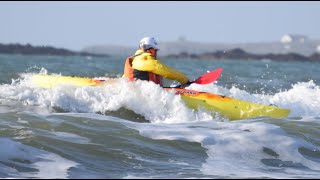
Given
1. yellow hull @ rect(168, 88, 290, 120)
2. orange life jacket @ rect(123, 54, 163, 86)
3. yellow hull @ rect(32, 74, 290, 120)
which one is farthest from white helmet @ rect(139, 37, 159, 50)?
yellow hull @ rect(168, 88, 290, 120)

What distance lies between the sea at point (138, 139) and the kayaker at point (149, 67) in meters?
0.17

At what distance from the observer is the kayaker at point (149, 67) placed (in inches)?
439

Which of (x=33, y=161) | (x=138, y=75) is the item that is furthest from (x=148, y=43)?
(x=33, y=161)

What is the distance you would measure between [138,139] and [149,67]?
10.2 ft

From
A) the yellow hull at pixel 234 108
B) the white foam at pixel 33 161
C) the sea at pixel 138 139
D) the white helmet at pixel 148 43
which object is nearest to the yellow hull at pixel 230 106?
the yellow hull at pixel 234 108

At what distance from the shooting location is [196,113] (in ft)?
35.4

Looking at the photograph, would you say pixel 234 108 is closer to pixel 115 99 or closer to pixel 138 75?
pixel 138 75

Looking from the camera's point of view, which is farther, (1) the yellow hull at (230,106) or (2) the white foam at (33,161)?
(1) the yellow hull at (230,106)

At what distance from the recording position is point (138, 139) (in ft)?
27.1

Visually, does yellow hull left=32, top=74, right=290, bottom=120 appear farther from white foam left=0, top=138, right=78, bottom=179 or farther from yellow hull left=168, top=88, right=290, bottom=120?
white foam left=0, top=138, right=78, bottom=179

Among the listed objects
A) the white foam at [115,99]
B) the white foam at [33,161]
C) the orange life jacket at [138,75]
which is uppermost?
the orange life jacket at [138,75]

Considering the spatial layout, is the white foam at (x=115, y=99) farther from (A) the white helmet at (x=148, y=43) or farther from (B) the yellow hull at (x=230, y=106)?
(A) the white helmet at (x=148, y=43)

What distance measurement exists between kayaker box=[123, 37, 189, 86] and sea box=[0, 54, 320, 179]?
0.17m

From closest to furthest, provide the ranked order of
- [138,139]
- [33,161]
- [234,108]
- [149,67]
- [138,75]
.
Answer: [33,161], [138,139], [234,108], [149,67], [138,75]
